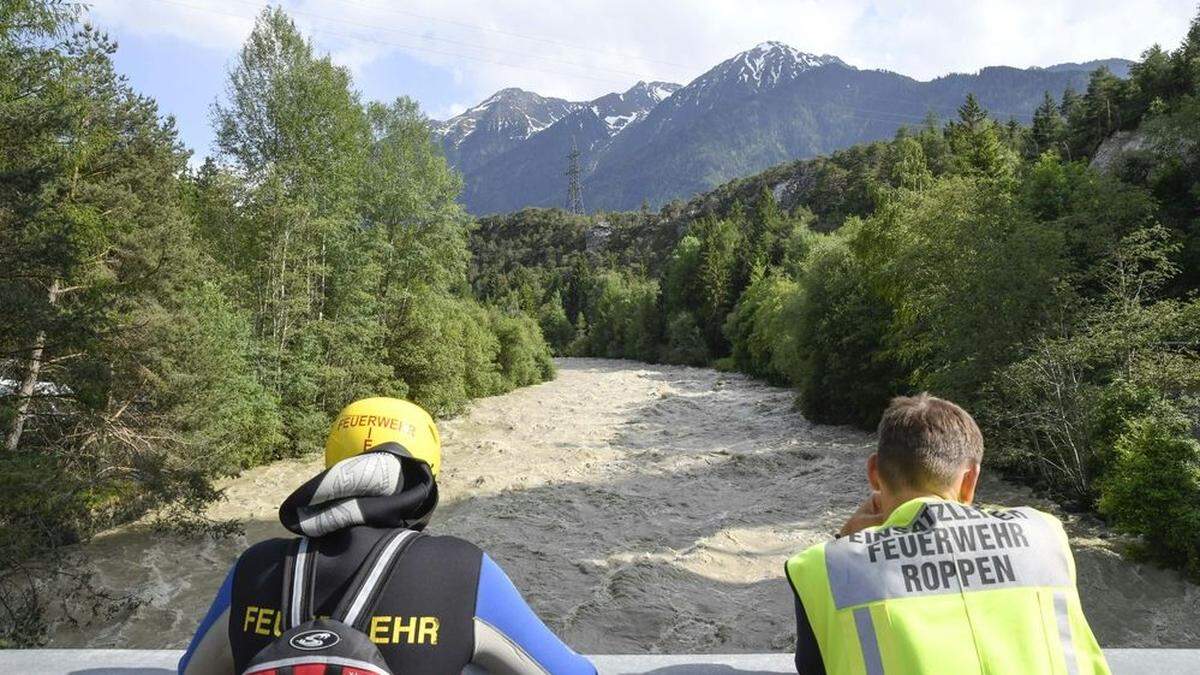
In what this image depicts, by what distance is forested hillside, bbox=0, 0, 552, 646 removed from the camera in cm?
888

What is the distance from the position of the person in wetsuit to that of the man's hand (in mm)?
818

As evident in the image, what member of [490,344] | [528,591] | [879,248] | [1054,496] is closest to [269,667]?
[528,591]

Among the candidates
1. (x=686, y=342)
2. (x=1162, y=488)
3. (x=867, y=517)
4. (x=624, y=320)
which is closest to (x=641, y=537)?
(x=1162, y=488)

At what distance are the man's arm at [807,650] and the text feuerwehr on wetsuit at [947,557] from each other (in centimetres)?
11

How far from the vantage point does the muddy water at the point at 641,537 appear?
8859 mm

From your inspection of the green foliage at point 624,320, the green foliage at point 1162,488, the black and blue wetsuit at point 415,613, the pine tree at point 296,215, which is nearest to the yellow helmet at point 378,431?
the black and blue wetsuit at point 415,613

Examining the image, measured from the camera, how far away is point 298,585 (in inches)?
55.9

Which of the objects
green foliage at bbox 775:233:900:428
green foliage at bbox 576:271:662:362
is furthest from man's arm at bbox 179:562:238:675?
green foliage at bbox 576:271:662:362

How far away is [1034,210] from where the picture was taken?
17.2 meters

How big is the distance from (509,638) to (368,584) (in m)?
0.37

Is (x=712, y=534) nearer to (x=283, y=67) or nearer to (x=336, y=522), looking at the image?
(x=336, y=522)

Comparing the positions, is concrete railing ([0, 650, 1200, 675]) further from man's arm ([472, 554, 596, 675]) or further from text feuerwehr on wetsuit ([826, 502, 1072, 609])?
text feuerwehr on wetsuit ([826, 502, 1072, 609])

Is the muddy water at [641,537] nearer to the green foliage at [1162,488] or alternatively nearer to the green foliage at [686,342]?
the green foliage at [1162,488]

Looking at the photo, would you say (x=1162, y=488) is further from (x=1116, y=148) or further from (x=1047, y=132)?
(x=1047, y=132)
